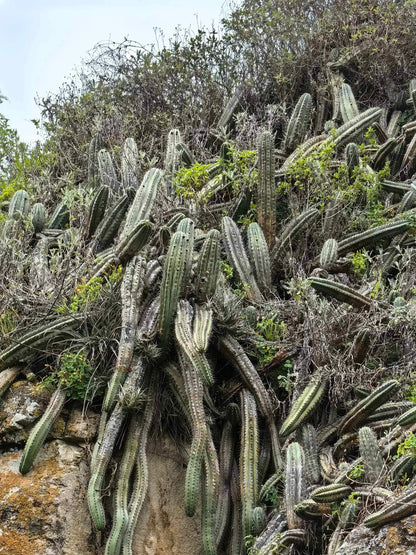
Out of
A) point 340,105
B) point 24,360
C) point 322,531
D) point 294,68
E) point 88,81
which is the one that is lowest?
point 322,531

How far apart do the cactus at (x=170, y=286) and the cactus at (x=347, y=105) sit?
4188 mm

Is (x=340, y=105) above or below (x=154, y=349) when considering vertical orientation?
above

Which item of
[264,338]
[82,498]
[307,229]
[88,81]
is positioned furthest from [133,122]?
[82,498]

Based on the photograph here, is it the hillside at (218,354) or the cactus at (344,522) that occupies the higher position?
the hillside at (218,354)

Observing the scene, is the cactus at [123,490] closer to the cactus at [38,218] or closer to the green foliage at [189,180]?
the cactus at [38,218]

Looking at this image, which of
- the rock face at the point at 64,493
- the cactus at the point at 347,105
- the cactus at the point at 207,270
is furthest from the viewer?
the cactus at the point at 347,105

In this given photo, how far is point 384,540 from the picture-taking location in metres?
4.24

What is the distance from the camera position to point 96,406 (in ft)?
19.8

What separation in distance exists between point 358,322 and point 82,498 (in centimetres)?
266

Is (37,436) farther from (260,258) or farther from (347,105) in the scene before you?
(347,105)

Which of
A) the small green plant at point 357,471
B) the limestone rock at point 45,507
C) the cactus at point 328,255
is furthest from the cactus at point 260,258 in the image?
the limestone rock at point 45,507

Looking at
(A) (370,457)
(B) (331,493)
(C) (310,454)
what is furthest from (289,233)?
(B) (331,493)

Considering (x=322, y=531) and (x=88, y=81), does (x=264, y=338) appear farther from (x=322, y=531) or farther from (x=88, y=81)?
(x=88, y=81)

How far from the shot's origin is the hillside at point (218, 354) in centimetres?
515
